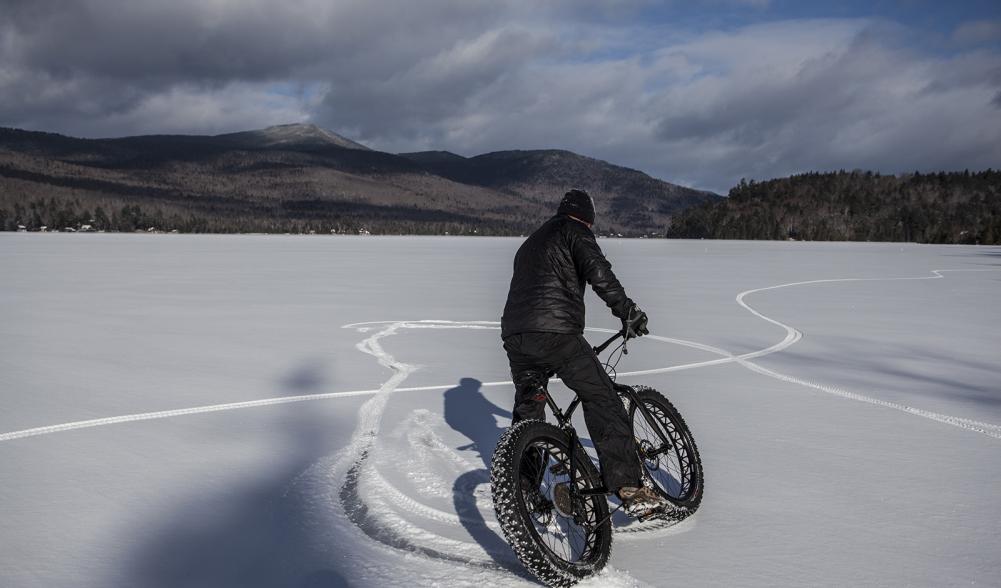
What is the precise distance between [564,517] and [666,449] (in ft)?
3.81

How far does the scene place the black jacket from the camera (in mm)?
4004

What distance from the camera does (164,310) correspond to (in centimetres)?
1512

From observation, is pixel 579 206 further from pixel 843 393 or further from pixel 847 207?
pixel 847 207

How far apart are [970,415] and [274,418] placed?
7165 millimetres

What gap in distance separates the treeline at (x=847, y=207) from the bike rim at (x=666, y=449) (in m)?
124

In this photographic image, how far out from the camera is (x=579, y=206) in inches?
164

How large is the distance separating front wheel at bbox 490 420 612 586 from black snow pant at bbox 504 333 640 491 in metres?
0.19

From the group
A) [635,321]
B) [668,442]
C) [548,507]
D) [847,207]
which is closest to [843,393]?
[668,442]

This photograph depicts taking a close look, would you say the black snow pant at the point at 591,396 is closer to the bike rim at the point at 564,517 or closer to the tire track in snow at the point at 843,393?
the bike rim at the point at 564,517

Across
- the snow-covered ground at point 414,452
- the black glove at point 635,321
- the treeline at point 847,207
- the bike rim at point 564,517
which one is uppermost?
the treeline at point 847,207

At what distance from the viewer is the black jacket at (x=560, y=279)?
4004 mm

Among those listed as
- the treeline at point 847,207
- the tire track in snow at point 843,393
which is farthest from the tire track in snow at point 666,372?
the treeline at point 847,207

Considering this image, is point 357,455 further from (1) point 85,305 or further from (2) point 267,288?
(2) point 267,288

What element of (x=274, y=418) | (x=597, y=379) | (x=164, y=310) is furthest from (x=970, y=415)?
(x=164, y=310)
